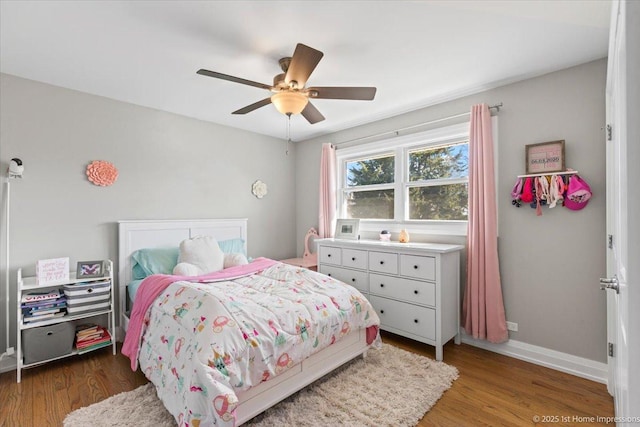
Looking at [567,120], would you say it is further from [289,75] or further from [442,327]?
[289,75]

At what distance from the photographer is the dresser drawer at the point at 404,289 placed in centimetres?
276

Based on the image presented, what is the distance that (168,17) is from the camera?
1.86 metres

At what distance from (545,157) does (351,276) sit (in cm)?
214

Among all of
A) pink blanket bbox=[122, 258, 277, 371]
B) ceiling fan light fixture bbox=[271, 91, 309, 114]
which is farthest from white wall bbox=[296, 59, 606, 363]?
pink blanket bbox=[122, 258, 277, 371]

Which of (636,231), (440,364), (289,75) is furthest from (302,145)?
(636,231)

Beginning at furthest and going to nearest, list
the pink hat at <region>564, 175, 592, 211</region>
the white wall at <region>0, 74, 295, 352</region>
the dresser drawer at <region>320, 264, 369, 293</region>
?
the dresser drawer at <region>320, 264, 369, 293</region>
the white wall at <region>0, 74, 295, 352</region>
the pink hat at <region>564, 175, 592, 211</region>

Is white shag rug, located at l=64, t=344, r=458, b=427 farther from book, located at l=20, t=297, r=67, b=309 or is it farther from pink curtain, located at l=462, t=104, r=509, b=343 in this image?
book, located at l=20, t=297, r=67, b=309

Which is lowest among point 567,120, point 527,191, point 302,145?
point 527,191

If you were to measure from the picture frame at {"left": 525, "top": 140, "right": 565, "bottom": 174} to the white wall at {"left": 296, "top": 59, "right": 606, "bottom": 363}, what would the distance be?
0.06 m

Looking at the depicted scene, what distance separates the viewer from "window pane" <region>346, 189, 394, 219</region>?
12.6 feet

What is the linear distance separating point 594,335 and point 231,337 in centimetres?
275

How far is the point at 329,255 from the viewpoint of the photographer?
12.0ft

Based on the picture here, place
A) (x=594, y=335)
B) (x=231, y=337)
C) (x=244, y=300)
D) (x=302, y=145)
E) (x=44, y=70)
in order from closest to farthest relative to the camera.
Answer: (x=231, y=337) < (x=244, y=300) < (x=594, y=335) < (x=44, y=70) < (x=302, y=145)

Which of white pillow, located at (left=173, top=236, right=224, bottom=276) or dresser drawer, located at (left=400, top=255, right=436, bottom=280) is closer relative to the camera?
dresser drawer, located at (left=400, top=255, right=436, bottom=280)
